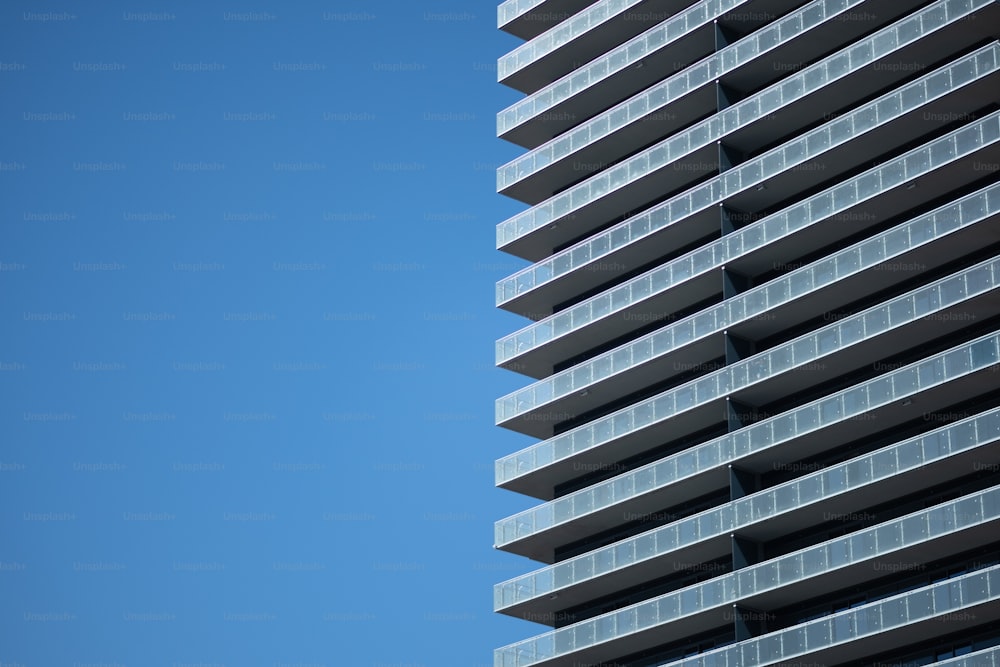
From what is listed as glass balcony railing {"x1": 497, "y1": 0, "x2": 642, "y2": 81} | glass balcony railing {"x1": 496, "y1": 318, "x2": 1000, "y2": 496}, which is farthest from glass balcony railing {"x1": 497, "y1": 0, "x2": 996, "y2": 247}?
glass balcony railing {"x1": 496, "y1": 318, "x2": 1000, "y2": 496}

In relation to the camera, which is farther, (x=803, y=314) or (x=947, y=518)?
(x=803, y=314)

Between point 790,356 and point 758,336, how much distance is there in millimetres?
3445

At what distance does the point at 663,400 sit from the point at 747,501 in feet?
20.9

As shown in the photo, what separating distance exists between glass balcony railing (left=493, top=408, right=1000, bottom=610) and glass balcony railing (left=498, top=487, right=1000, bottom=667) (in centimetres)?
178

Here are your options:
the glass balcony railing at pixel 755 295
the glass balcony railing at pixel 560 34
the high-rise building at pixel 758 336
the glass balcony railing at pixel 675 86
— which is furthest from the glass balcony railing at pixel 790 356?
the glass balcony railing at pixel 560 34

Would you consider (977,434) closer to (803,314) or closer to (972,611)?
(972,611)

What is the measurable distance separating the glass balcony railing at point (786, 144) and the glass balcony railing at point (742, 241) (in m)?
1.85

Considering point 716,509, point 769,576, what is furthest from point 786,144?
point 769,576

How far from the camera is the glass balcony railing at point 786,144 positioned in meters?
64.4

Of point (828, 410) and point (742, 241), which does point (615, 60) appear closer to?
point (742, 241)

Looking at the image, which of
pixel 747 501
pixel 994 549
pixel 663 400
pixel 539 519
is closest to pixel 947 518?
pixel 994 549

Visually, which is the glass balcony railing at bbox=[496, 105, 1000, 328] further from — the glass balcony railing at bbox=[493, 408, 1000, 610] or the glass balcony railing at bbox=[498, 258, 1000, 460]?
the glass balcony railing at bbox=[493, 408, 1000, 610]

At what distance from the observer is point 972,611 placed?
55.2 metres

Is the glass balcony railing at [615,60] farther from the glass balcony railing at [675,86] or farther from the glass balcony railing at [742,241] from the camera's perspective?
the glass balcony railing at [742,241]
